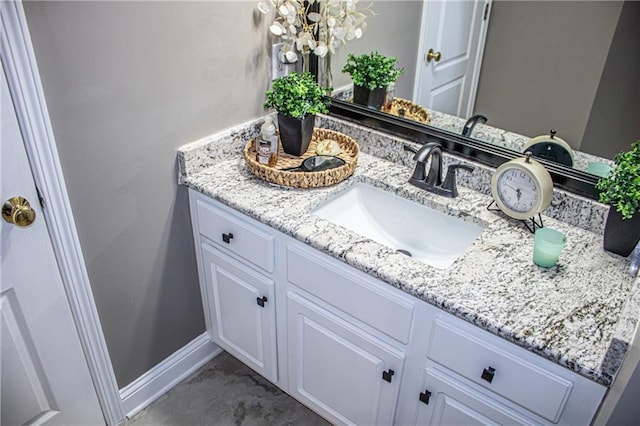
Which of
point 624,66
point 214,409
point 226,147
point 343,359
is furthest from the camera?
point 214,409

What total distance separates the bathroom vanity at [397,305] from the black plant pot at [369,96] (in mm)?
111

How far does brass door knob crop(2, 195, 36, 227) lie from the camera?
4.44 ft

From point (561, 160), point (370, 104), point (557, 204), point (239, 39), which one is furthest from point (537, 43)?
point (239, 39)

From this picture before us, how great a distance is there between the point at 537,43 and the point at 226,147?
3.41 ft

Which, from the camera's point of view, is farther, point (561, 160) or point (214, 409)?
point (214, 409)

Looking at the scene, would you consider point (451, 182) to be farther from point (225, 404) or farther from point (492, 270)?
point (225, 404)

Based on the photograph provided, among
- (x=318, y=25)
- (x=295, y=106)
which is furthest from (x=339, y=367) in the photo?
(x=318, y=25)

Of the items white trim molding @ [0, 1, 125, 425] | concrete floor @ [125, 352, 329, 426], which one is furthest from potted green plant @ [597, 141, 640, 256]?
white trim molding @ [0, 1, 125, 425]

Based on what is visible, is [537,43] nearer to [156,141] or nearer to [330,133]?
[330,133]

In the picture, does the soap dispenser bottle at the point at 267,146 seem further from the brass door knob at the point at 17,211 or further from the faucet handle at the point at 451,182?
the brass door knob at the point at 17,211

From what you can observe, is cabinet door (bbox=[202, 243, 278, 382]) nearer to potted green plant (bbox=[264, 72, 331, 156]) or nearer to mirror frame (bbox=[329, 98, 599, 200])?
potted green plant (bbox=[264, 72, 331, 156])

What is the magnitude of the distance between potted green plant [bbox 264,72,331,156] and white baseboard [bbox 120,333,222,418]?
918 millimetres

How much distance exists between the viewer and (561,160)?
1517 millimetres

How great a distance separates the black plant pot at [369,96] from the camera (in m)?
1.89
